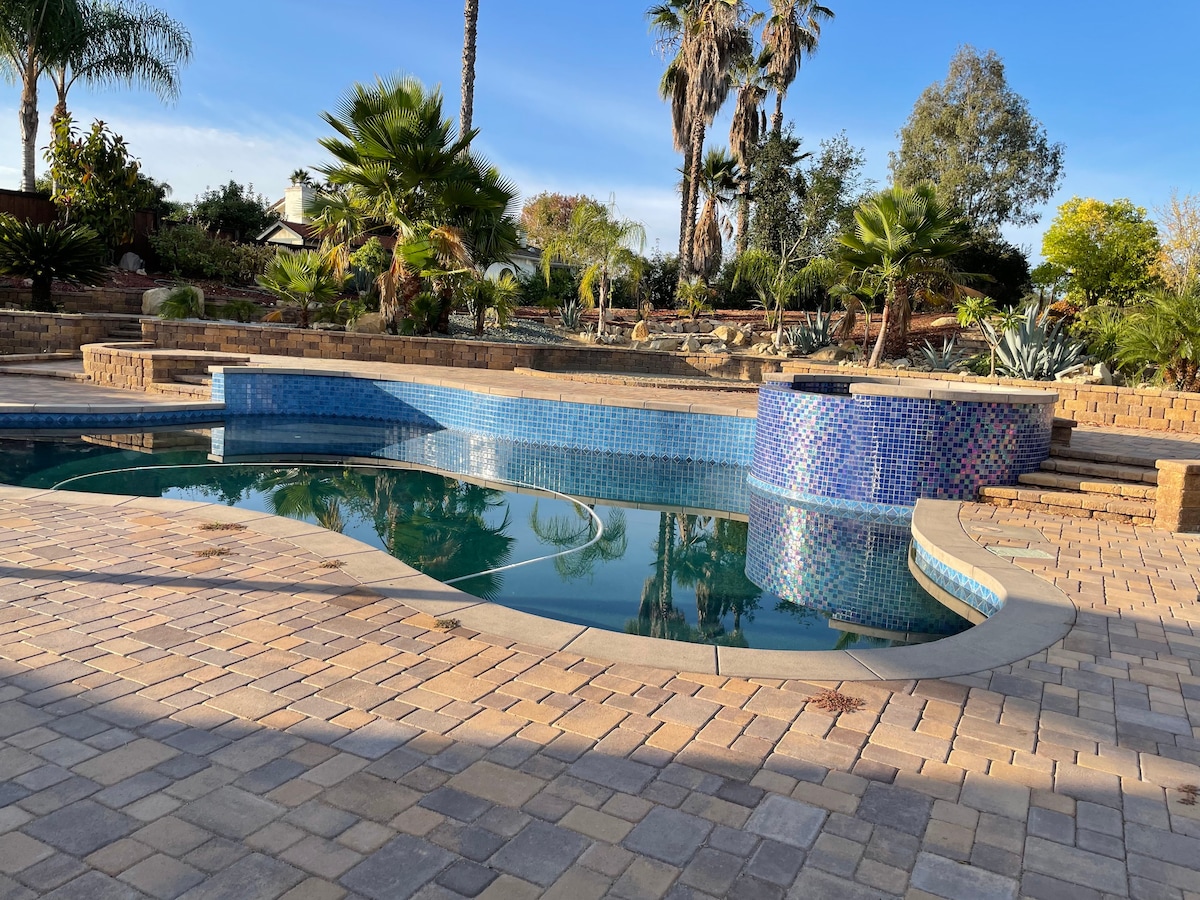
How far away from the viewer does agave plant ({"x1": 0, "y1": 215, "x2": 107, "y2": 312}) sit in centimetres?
1595

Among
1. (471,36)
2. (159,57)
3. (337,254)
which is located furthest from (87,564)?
(159,57)

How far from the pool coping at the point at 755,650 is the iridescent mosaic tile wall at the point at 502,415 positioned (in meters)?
4.97

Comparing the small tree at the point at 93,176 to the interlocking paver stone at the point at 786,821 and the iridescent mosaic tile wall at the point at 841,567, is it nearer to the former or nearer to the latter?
the iridescent mosaic tile wall at the point at 841,567

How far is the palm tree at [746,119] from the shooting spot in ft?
94.7

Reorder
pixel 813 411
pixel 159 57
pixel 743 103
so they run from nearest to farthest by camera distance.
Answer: pixel 813 411, pixel 159 57, pixel 743 103

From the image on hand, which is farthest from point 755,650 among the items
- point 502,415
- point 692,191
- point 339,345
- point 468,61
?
point 692,191

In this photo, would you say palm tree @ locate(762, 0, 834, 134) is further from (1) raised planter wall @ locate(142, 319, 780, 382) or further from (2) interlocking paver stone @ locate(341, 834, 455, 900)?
(2) interlocking paver stone @ locate(341, 834, 455, 900)

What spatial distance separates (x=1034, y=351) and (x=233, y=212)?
24.0 m

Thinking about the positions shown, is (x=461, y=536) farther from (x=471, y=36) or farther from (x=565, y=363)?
(x=471, y=36)

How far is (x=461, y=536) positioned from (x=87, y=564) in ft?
8.98

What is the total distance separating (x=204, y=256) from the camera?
22.1 meters

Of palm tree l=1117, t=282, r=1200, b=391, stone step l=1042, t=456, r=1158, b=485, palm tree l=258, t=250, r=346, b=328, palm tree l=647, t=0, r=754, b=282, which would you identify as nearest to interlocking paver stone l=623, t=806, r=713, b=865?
stone step l=1042, t=456, r=1158, b=485

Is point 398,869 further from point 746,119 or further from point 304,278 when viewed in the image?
point 746,119

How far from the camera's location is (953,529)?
6.32 m
